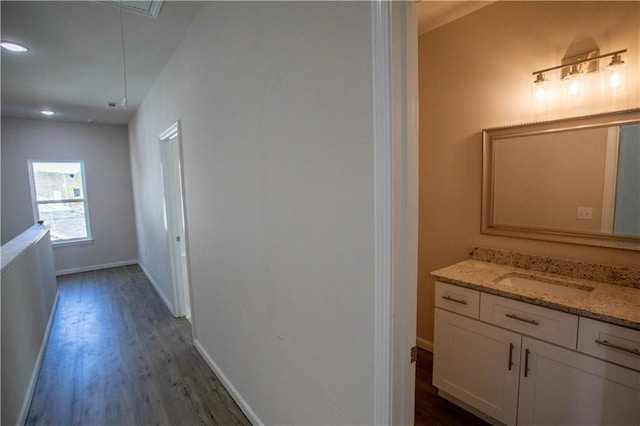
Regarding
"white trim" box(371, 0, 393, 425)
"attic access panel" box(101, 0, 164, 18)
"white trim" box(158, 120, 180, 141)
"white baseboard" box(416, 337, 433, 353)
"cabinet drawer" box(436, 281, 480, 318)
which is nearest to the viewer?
"white trim" box(371, 0, 393, 425)

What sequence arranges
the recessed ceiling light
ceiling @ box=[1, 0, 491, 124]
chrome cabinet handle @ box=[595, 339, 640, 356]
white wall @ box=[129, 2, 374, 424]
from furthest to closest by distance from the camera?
the recessed ceiling light
ceiling @ box=[1, 0, 491, 124]
chrome cabinet handle @ box=[595, 339, 640, 356]
white wall @ box=[129, 2, 374, 424]

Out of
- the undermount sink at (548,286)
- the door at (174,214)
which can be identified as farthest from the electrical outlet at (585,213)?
the door at (174,214)

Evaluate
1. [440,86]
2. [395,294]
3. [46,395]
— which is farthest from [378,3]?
[46,395]

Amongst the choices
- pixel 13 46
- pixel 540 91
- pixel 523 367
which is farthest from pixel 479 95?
pixel 13 46

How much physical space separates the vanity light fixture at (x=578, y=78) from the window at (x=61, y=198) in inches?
272

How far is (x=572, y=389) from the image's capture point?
145 centimetres

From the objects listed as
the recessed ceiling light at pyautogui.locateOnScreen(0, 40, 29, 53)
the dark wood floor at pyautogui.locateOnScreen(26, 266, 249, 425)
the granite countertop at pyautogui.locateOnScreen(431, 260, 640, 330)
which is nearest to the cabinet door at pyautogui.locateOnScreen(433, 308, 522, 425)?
the granite countertop at pyautogui.locateOnScreen(431, 260, 640, 330)

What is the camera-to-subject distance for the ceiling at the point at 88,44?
208 cm

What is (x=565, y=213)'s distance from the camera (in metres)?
1.85

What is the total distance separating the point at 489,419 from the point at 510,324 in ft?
2.24

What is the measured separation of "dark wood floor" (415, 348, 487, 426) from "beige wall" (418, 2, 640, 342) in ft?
1.64

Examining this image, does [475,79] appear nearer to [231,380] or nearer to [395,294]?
[395,294]

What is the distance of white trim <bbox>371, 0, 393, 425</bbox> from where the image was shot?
87cm

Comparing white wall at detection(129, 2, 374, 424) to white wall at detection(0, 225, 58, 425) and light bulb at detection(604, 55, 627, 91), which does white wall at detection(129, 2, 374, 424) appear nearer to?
white wall at detection(0, 225, 58, 425)
